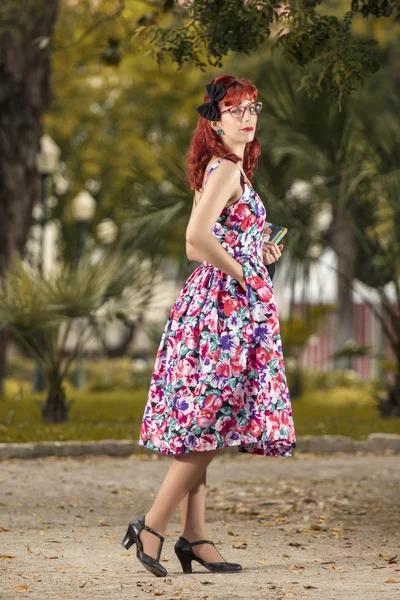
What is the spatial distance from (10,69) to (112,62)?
3.91m

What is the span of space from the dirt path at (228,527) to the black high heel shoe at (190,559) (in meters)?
0.03

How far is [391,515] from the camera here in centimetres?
734

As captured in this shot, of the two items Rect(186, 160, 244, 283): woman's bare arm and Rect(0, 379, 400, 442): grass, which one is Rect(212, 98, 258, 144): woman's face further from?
Rect(0, 379, 400, 442): grass

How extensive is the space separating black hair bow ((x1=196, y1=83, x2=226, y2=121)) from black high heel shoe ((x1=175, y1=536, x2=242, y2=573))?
5.94 feet

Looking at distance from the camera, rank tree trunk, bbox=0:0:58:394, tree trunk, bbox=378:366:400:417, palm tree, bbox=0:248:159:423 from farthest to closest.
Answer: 1. tree trunk, bbox=0:0:58:394
2. tree trunk, bbox=378:366:400:417
3. palm tree, bbox=0:248:159:423

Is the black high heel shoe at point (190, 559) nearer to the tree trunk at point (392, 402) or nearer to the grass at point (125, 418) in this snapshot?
the grass at point (125, 418)

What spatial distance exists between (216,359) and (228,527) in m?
2.09

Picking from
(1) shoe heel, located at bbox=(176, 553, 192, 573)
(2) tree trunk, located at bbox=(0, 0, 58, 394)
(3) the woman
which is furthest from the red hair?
(2) tree trunk, located at bbox=(0, 0, 58, 394)

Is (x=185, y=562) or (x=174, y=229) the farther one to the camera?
(x=174, y=229)

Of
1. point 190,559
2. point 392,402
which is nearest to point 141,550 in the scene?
point 190,559

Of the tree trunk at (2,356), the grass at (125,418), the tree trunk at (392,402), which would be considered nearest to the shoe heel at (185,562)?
the grass at (125,418)

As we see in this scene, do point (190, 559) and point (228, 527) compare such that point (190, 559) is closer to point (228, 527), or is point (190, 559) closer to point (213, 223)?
point (213, 223)

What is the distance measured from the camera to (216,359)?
506 centimetres

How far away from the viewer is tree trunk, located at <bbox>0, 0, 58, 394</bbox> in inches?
601
